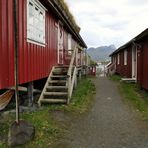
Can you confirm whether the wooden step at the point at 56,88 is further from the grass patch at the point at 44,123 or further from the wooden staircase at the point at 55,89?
the grass patch at the point at 44,123

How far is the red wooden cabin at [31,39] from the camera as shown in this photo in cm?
798

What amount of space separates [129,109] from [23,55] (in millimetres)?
4185

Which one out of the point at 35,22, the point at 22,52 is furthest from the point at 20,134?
the point at 35,22

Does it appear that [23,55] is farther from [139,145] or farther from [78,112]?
[139,145]

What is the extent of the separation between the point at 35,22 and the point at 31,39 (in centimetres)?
100

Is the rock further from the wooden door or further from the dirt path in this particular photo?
the wooden door

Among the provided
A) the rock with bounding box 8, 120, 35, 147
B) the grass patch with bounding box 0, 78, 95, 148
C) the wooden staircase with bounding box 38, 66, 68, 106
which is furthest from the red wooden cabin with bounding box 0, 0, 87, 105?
the rock with bounding box 8, 120, 35, 147

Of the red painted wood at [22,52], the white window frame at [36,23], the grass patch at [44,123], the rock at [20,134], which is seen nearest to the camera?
the rock at [20,134]

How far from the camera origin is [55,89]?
40.2ft

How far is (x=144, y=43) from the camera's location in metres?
16.8

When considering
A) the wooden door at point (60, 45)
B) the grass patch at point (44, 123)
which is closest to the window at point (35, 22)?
the grass patch at point (44, 123)

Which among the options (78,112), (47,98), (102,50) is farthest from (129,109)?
(102,50)

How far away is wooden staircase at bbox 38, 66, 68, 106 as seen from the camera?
11422mm

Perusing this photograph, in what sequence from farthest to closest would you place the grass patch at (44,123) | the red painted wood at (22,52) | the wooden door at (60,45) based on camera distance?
the wooden door at (60,45)
the red painted wood at (22,52)
the grass patch at (44,123)
